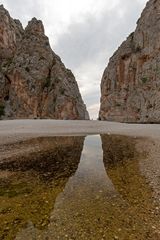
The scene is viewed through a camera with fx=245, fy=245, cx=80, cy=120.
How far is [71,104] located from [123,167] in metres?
91.1

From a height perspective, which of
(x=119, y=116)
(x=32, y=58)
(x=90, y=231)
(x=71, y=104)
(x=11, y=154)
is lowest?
(x=90, y=231)

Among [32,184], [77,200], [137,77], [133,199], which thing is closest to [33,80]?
[137,77]

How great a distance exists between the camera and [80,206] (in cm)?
607

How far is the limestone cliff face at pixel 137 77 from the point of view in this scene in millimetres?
61431

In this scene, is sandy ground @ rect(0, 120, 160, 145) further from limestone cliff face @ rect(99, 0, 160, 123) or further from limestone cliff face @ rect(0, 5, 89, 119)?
limestone cliff face @ rect(0, 5, 89, 119)

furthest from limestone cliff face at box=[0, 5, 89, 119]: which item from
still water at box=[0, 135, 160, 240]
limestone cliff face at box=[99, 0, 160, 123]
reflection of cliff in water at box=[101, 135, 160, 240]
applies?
reflection of cliff in water at box=[101, 135, 160, 240]

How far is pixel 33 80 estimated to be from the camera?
97062 millimetres

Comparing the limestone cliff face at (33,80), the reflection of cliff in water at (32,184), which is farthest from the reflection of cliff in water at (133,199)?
the limestone cliff face at (33,80)

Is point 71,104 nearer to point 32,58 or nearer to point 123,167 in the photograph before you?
point 32,58

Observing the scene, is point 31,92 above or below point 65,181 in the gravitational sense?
above

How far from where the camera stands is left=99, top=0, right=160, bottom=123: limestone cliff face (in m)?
61.4

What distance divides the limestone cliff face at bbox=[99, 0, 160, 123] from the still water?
49513 millimetres

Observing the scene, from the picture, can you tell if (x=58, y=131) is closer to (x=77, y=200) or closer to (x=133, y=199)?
(x=77, y=200)

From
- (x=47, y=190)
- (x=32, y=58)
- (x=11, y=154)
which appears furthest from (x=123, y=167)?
(x=32, y=58)
